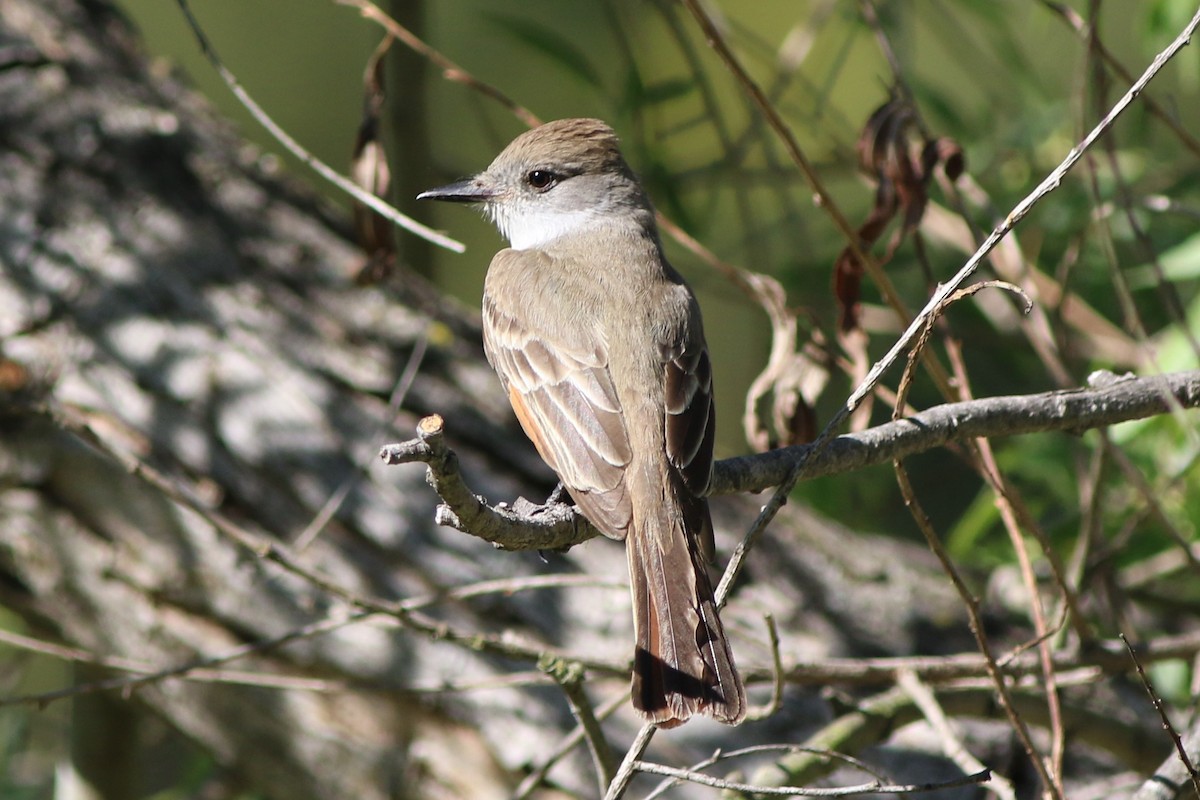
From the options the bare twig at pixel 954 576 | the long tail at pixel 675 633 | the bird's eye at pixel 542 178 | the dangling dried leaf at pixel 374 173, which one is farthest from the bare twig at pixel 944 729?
the bird's eye at pixel 542 178

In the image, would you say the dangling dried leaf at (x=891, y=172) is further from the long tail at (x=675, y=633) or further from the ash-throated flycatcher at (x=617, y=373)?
the long tail at (x=675, y=633)

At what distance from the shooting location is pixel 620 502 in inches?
111

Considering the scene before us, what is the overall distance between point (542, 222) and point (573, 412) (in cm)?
140

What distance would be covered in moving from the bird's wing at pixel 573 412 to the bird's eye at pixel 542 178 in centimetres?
87

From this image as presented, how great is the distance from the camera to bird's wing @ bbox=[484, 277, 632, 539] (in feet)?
9.37

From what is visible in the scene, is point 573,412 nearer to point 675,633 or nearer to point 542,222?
point 675,633

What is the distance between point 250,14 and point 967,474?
484cm

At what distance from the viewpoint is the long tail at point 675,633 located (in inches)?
98.0

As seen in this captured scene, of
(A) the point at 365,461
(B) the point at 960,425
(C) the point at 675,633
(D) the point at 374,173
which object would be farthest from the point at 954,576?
(A) the point at 365,461

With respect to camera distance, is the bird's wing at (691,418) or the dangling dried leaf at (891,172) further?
the dangling dried leaf at (891,172)

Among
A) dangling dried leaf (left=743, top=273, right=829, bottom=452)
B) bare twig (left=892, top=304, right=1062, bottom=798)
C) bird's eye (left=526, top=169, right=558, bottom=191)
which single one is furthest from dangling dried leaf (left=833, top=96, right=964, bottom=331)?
bird's eye (left=526, top=169, right=558, bottom=191)

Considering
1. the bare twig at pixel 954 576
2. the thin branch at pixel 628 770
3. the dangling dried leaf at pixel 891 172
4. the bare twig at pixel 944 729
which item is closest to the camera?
the thin branch at pixel 628 770

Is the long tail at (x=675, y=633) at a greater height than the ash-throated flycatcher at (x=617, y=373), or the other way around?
the ash-throated flycatcher at (x=617, y=373)

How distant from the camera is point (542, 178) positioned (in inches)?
173
